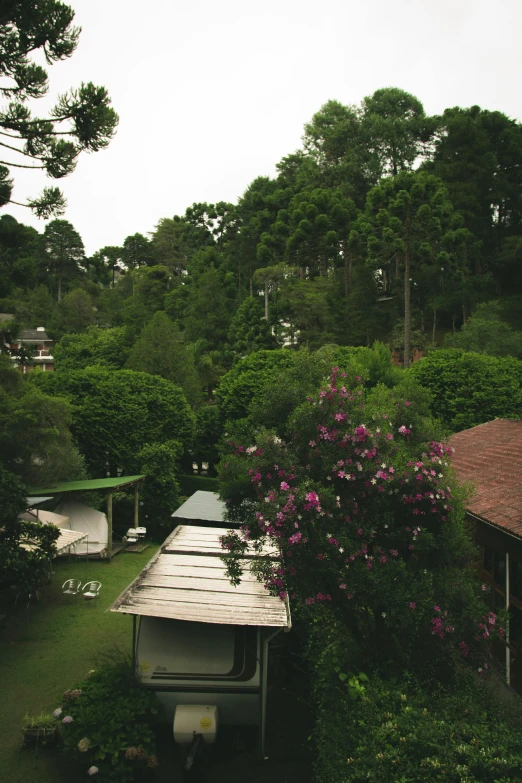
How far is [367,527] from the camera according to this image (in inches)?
→ 251

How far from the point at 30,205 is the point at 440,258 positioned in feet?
82.2

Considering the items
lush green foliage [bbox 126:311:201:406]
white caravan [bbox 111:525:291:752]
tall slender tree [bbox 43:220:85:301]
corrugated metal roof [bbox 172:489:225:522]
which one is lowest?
corrugated metal roof [bbox 172:489:225:522]

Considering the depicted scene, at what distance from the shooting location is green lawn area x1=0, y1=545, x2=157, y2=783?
7.64m

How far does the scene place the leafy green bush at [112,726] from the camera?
7.16 meters

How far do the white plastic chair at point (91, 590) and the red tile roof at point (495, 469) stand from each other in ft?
29.1

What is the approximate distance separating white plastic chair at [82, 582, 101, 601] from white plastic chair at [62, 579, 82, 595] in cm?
18

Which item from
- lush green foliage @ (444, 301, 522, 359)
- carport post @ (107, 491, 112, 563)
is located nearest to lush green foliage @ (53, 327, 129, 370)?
lush green foliage @ (444, 301, 522, 359)

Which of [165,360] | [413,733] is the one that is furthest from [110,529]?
[413,733]

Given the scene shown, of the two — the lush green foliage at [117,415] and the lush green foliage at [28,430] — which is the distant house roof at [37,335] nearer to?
the lush green foliage at [117,415]

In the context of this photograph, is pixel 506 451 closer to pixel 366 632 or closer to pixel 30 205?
pixel 366 632

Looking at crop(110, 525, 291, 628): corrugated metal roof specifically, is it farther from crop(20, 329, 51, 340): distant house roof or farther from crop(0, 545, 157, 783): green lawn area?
crop(20, 329, 51, 340): distant house roof

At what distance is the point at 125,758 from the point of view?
23.5 feet

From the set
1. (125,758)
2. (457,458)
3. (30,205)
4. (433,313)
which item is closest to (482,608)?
(125,758)

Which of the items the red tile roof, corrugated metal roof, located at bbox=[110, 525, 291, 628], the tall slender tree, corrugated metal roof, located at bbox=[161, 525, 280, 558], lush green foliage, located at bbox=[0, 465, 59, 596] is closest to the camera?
corrugated metal roof, located at bbox=[110, 525, 291, 628]
